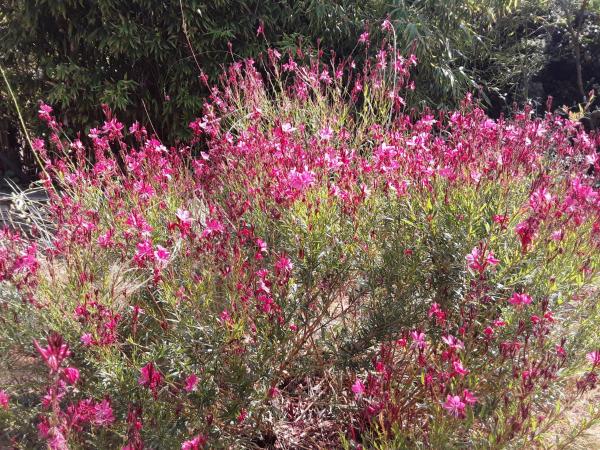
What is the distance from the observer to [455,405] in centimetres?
153

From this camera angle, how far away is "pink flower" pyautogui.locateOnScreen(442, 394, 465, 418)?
151 centimetres

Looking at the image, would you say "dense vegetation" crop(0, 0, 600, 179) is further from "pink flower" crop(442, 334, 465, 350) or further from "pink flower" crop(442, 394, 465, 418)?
"pink flower" crop(442, 394, 465, 418)

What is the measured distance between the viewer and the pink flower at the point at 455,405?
4.97 ft

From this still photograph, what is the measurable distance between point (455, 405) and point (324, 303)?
0.81 metres

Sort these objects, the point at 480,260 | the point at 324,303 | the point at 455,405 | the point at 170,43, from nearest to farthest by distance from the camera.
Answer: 1. the point at 455,405
2. the point at 480,260
3. the point at 324,303
4. the point at 170,43

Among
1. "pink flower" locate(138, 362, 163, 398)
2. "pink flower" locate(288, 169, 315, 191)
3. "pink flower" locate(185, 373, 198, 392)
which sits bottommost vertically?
"pink flower" locate(185, 373, 198, 392)

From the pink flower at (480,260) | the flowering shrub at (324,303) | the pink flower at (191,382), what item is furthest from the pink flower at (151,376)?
the pink flower at (480,260)

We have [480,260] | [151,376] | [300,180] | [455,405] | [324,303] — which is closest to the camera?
[455,405]

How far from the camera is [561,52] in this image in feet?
25.9

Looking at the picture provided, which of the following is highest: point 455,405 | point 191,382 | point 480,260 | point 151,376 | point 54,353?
point 480,260

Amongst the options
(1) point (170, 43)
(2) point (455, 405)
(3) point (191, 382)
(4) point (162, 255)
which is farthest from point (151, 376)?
(1) point (170, 43)

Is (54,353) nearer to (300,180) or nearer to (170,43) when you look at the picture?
(300,180)

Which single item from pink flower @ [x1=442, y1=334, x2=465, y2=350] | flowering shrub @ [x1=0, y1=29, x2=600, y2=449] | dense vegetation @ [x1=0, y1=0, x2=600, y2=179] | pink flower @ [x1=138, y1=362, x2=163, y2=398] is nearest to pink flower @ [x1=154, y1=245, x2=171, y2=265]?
flowering shrub @ [x1=0, y1=29, x2=600, y2=449]

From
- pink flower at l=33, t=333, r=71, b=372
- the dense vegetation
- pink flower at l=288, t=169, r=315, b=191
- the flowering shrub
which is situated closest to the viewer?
pink flower at l=33, t=333, r=71, b=372
